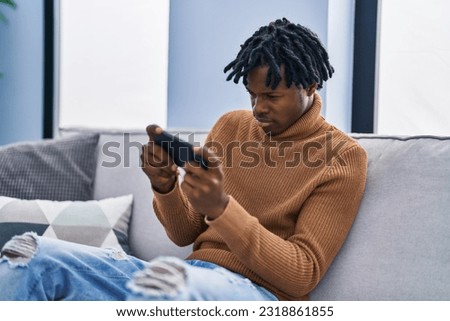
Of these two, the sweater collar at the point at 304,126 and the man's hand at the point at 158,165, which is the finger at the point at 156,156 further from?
the sweater collar at the point at 304,126

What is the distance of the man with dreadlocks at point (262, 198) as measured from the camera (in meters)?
1.04

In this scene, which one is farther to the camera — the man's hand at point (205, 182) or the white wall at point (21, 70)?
the white wall at point (21, 70)

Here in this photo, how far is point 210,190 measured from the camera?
0.99 metres

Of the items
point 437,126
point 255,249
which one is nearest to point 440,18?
point 437,126

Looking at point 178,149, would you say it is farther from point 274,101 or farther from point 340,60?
point 340,60

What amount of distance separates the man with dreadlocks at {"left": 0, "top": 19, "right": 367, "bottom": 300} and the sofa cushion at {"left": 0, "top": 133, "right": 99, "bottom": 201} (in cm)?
45

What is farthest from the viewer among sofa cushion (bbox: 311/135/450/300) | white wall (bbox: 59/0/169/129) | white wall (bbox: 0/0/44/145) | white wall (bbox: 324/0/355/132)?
white wall (bbox: 0/0/44/145)

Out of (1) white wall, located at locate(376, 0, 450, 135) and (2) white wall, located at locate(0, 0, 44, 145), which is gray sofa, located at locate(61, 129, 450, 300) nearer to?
(1) white wall, located at locate(376, 0, 450, 135)

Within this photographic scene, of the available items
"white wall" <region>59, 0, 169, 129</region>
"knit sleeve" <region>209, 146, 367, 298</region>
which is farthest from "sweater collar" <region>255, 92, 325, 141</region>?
"white wall" <region>59, 0, 169, 129</region>

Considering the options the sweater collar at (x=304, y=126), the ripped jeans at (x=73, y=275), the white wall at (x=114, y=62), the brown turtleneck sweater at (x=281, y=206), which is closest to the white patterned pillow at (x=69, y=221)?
the brown turtleneck sweater at (x=281, y=206)

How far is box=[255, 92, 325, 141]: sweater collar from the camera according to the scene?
1.26m

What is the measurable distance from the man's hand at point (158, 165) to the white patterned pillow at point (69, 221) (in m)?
0.36

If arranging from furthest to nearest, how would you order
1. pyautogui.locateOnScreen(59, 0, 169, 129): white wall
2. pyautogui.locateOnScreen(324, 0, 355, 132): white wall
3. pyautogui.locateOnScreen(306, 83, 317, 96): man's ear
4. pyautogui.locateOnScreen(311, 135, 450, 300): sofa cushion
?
pyautogui.locateOnScreen(59, 0, 169, 129): white wall < pyautogui.locateOnScreen(324, 0, 355, 132): white wall < pyautogui.locateOnScreen(306, 83, 317, 96): man's ear < pyautogui.locateOnScreen(311, 135, 450, 300): sofa cushion

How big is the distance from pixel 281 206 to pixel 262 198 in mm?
55
